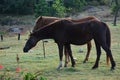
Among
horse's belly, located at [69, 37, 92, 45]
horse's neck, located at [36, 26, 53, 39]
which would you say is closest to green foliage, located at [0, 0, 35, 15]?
horse's neck, located at [36, 26, 53, 39]

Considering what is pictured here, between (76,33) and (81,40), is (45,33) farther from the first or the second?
(81,40)

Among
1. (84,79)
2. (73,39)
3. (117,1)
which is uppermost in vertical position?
(117,1)

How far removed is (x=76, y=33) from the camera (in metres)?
14.6

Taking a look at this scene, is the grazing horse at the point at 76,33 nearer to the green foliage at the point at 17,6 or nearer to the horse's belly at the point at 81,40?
the horse's belly at the point at 81,40

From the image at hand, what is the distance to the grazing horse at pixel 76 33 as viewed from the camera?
14.3 m

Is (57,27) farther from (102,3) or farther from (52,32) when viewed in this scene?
(102,3)

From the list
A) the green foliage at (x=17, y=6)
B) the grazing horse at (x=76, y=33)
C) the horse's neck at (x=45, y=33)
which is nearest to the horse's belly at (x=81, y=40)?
the grazing horse at (x=76, y=33)

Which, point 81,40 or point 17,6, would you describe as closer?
point 81,40

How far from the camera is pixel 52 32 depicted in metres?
14.8

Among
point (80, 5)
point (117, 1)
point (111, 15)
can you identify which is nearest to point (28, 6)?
point (80, 5)

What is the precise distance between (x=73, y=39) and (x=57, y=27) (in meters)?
0.72

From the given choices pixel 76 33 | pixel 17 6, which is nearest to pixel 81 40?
pixel 76 33

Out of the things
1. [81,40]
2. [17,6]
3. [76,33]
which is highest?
[17,6]

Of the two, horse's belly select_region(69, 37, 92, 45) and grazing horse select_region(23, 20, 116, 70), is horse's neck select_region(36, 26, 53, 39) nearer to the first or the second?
grazing horse select_region(23, 20, 116, 70)
